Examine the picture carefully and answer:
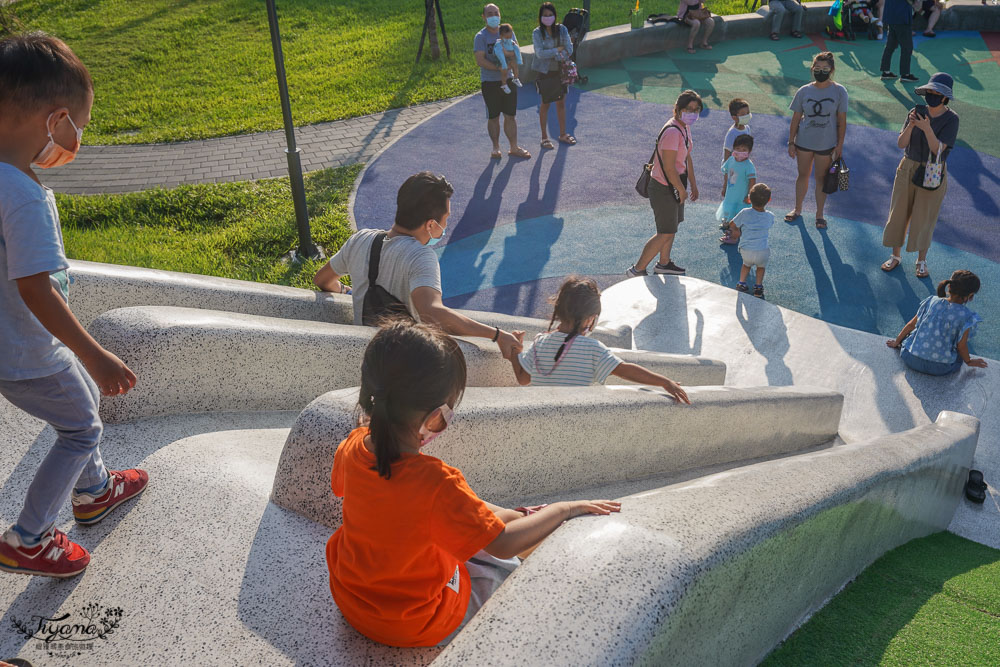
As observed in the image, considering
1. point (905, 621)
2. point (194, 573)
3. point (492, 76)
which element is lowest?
point (905, 621)

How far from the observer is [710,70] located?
51.6 feet

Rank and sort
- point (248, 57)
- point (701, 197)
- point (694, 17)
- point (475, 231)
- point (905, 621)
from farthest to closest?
point (694, 17) → point (248, 57) → point (701, 197) → point (475, 231) → point (905, 621)

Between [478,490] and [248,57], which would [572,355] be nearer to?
[478,490]

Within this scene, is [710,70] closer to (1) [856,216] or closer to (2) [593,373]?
(1) [856,216]

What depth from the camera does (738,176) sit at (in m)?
8.83

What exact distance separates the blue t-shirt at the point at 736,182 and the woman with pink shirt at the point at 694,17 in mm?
8934

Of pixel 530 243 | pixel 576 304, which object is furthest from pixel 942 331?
pixel 530 243

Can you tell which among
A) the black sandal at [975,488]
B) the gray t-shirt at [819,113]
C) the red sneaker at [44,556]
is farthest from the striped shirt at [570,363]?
the gray t-shirt at [819,113]

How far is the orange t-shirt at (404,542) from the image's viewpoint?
2164 mm

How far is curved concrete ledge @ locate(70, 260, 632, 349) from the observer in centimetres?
418

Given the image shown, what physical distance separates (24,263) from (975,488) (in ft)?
20.7

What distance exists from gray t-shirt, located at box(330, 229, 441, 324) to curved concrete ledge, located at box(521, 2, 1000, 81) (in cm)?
1204

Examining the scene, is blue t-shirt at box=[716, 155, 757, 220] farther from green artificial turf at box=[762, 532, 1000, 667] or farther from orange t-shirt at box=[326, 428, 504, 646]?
orange t-shirt at box=[326, 428, 504, 646]

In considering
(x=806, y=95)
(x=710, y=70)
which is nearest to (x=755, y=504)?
(x=806, y=95)
